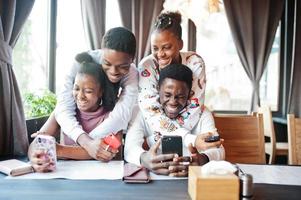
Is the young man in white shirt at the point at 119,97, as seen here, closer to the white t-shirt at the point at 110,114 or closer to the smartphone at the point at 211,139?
the white t-shirt at the point at 110,114

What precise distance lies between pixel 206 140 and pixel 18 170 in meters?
0.73

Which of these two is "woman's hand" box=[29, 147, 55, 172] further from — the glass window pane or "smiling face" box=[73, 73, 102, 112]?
the glass window pane

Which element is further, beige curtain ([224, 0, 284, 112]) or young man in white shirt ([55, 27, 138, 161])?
beige curtain ([224, 0, 284, 112])

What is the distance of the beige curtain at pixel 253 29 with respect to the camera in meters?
3.80

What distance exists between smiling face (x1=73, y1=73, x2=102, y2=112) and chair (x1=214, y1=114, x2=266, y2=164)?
2.25 ft

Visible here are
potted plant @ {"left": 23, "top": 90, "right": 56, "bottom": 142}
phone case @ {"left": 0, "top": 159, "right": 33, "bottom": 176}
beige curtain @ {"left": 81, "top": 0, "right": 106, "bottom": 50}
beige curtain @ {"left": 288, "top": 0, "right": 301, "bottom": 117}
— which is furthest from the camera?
beige curtain @ {"left": 288, "top": 0, "right": 301, "bottom": 117}

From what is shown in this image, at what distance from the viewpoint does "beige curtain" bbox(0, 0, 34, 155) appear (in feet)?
5.23

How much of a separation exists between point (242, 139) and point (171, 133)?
48cm

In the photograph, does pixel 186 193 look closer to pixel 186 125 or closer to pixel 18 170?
pixel 186 125

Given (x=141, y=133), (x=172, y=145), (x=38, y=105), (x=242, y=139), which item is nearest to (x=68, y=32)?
(x=38, y=105)

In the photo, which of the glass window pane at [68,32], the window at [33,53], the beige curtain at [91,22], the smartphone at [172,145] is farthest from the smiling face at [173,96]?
the beige curtain at [91,22]

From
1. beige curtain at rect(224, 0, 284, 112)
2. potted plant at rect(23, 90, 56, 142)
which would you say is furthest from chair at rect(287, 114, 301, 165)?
beige curtain at rect(224, 0, 284, 112)

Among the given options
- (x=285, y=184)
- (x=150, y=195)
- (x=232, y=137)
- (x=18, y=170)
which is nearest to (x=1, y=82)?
(x=18, y=170)

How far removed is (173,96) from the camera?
1399mm
